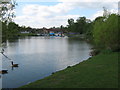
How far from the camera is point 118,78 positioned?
30.2ft

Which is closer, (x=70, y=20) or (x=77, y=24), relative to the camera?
(x=77, y=24)

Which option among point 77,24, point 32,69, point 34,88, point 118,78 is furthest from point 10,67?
point 77,24

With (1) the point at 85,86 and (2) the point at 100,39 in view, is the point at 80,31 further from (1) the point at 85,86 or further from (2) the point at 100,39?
(1) the point at 85,86

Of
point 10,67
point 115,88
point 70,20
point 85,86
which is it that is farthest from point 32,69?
point 70,20

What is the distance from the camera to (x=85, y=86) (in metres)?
8.27

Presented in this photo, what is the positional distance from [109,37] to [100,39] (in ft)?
5.75

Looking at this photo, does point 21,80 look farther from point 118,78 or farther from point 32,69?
point 118,78

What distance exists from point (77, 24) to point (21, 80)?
343ft

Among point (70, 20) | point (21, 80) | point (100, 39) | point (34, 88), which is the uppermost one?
point (70, 20)

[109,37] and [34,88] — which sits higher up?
[109,37]

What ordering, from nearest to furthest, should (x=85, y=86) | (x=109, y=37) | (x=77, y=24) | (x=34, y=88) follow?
(x=85, y=86)
(x=34, y=88)
(x=109, y=37)
(x=77, y=24)

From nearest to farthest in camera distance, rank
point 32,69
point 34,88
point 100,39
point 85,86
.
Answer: point 85,86 → point 34,88 → point 32,69 → point 100,39

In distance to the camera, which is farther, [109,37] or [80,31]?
[80,31]

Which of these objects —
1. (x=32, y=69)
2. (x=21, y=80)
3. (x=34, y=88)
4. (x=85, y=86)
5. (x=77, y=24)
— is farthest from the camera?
(x=77, y=24)
